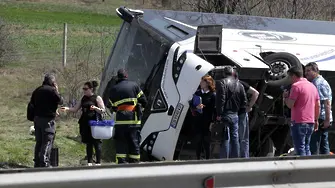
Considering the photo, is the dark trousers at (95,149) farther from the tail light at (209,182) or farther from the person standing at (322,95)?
the tail light at (209,182)

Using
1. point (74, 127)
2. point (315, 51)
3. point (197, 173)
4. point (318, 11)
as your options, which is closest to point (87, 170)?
point (197, 173)

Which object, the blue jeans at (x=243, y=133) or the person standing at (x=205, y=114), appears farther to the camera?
the blue jeans at (x=243, y=133)

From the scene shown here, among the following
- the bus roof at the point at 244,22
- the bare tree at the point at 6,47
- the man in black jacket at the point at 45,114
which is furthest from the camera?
the bare tree at the point at 6,47

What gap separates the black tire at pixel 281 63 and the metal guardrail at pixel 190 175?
16.0 feet

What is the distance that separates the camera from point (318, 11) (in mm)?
21094

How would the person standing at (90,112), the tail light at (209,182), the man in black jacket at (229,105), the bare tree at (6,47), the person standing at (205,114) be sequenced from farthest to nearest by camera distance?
the bare tree at (6,47), the person standing at (90,112), the person standing at (205,114), the man in black jacket at (229,105), the tail light at (209,182)

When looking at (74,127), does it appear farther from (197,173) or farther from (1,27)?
(197,173)

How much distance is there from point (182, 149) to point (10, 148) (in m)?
3.33

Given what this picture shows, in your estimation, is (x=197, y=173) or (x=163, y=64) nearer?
(x=197, y=173)

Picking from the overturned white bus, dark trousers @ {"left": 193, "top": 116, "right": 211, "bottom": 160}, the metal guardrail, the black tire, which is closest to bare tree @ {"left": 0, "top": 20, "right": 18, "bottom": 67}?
the overturned white bus

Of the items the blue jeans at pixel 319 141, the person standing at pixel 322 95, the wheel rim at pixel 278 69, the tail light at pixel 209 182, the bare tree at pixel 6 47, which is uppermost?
the bare tree at pixel 6 47

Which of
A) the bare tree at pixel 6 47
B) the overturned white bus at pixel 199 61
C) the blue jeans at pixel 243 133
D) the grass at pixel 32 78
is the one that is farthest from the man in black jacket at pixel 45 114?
the bare tree at pixel 6 47

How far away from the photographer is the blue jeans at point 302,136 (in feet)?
31.7

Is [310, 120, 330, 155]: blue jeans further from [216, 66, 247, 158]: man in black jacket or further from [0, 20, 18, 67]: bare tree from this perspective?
[0, 20, 18, 67]: bare tree
